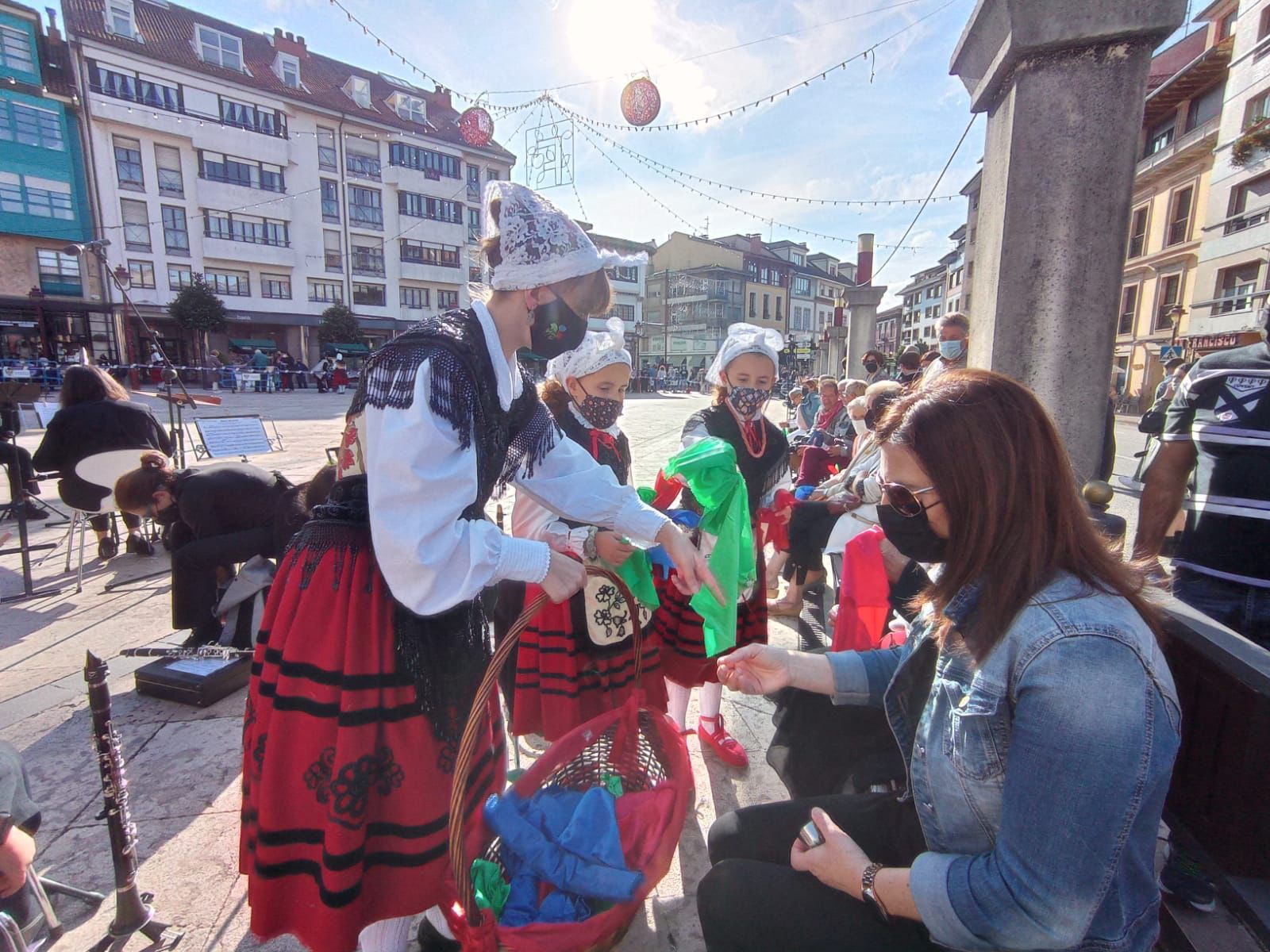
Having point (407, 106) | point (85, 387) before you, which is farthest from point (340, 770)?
point (407, 106)

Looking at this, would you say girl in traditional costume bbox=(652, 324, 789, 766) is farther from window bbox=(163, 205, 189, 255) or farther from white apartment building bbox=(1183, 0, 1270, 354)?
window bbox=(163, 205, 189, 255)

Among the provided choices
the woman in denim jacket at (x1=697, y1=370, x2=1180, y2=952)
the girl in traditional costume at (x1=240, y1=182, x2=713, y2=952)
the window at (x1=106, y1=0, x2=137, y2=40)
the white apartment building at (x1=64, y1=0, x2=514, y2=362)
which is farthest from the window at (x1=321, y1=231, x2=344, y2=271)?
the woman in denim jacket at (x1=697, y1=370, x2=1180, y2=952)

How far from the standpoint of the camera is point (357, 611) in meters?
1.42

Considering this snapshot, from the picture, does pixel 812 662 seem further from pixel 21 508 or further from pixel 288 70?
pixel 288 70

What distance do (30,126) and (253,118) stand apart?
7936 mm

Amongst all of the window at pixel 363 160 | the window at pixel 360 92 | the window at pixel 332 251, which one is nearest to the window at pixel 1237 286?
the window at pixel 363 160

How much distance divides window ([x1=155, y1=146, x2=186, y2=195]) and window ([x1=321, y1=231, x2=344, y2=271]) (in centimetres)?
586

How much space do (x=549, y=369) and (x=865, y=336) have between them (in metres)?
10.2

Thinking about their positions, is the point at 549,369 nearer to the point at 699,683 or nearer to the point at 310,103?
the point at 699,683

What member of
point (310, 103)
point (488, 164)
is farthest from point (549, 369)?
Answer: point (488, 164)

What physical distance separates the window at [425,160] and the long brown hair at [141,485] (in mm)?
34036

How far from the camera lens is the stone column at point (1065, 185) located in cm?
199

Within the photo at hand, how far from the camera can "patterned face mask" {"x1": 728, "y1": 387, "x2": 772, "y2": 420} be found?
10.00ft

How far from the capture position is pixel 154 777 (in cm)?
261
